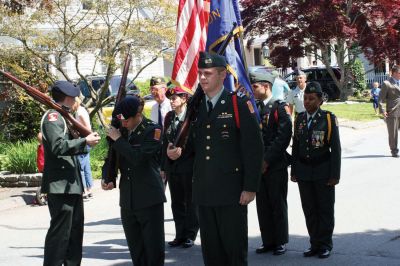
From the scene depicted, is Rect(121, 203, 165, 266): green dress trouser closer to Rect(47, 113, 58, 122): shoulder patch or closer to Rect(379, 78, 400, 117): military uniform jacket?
Rect(47, 113, 58, 122): shoulder patch

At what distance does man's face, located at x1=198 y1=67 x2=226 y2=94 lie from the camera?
5.07 meters

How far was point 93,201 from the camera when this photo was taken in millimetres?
10820

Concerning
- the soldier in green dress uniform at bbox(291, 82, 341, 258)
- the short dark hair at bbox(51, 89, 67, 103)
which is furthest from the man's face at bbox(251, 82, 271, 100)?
the short dark hair at bbox(51, 89, 67, 103)

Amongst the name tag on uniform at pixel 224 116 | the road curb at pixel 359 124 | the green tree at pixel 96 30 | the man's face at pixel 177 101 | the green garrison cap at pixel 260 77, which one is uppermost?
the green tree at pixel 96 30

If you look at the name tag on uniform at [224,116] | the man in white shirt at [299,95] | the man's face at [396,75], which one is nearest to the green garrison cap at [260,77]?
the name tag on uniform at [224,116]

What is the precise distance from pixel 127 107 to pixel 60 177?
971 mm

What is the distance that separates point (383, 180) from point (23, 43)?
874cm

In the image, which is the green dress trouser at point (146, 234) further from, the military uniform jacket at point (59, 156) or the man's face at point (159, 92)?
the man's face at point (159, 92)

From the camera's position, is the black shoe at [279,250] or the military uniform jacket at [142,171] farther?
the black shoe at [279,250]

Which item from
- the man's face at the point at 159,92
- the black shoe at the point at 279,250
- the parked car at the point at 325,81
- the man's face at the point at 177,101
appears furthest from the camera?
the parked car at the point at 325,81

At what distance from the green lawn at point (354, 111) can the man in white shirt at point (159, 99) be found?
14.3 m

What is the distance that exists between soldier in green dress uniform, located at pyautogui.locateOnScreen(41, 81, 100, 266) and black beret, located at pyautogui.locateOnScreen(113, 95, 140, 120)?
0.42 meters

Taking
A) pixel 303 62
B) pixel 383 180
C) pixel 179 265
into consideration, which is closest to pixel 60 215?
pixel 179 265

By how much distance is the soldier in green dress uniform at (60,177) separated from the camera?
19.1ft
